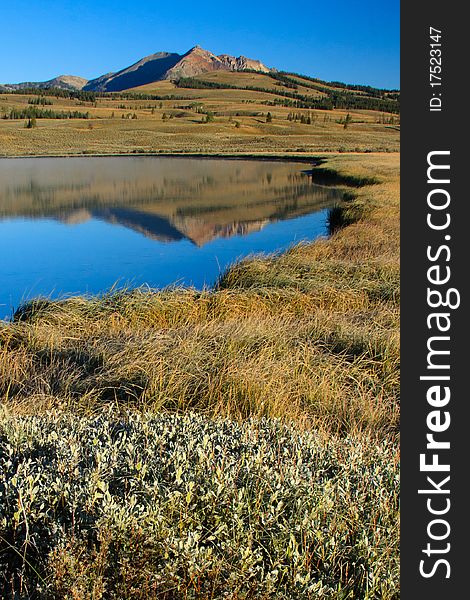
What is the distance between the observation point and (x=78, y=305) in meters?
8.82

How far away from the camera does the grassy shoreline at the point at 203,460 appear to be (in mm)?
2582

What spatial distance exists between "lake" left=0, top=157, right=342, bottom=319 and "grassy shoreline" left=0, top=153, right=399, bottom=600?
13.8 ft

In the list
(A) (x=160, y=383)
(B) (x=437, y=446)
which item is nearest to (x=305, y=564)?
(B) (x=437, y=446)

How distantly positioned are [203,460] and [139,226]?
16872 millimetres

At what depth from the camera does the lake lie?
524 inches

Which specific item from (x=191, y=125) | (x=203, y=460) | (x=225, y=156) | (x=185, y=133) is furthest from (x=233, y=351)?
(x=191, y=125)

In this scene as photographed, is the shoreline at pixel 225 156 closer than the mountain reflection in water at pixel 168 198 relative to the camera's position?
No

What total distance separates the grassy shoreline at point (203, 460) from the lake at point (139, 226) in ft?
13.8

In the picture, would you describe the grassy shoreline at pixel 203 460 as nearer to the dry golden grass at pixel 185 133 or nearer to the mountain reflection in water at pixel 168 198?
the mountain reflection in water at pixel 168 198

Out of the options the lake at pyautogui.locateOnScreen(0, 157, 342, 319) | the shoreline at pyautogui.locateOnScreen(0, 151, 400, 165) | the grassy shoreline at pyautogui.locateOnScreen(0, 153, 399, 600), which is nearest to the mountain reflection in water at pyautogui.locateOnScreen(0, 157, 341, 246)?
the lake at pyautogui.locateOnScreen(0, 157, 342, 319)

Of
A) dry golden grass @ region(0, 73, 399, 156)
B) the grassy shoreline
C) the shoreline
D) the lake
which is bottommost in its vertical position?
the grassy shoreline

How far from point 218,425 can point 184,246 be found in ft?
42.9

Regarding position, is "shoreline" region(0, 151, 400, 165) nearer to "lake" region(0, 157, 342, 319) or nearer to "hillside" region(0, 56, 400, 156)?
"hillside" region(0, 56, 400, 156)

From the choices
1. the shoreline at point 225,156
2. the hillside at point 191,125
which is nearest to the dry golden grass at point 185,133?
the hillside at point 191,125
